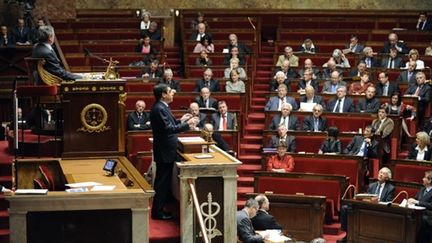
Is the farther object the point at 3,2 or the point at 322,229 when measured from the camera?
the point at 3,2

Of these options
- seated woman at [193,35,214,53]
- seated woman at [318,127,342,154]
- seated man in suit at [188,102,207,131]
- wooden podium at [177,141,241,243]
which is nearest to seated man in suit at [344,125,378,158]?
seated woman at [318,127,342,154]

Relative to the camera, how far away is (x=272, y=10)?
1502 cm

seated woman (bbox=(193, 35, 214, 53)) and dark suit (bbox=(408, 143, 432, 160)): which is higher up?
seated woman (bbox=(193, 35, 214, 53))

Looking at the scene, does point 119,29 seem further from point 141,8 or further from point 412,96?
point 412,96

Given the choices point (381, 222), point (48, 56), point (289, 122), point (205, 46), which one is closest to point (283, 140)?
point (289, 122)

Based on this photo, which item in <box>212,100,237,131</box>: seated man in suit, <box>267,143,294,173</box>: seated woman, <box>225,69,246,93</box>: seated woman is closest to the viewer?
<box>267,143,294,173</box>: seated woman

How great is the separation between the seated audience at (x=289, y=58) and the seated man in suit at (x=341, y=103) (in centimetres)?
177

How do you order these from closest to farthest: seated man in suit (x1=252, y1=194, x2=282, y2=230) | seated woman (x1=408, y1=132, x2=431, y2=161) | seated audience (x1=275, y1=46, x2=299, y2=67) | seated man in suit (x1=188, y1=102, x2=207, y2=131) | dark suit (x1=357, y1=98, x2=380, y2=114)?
seated man in suit (x1=252, y1=194, x2=282, y2=230) → seated woman (x1=408, y1=132, x2=431, y2=161) → seated man in suit (x1=188, y1=102, x2=207, y2=131) → dark suit (x1=357, y1=98, x2=380, y2=114) → seated audience (x1=275, y1=46, x2=299, y2=67)

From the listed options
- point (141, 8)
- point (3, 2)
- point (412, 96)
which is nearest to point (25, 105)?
point (412, 96)

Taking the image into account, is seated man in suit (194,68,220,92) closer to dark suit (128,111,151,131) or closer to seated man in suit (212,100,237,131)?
Answer: seated man in suit (212,100,237,131)

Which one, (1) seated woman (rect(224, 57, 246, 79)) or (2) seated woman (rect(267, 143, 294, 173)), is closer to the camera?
(2) seated woman (rect(267, 143, 294, 173))

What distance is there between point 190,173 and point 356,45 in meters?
7.47

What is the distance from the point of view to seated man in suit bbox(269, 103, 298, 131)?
984 centimetres

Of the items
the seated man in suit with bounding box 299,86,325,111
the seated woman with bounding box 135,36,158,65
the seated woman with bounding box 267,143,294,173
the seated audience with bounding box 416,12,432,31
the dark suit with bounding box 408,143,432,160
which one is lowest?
the seated woman with bounding box 267,143,294,173
